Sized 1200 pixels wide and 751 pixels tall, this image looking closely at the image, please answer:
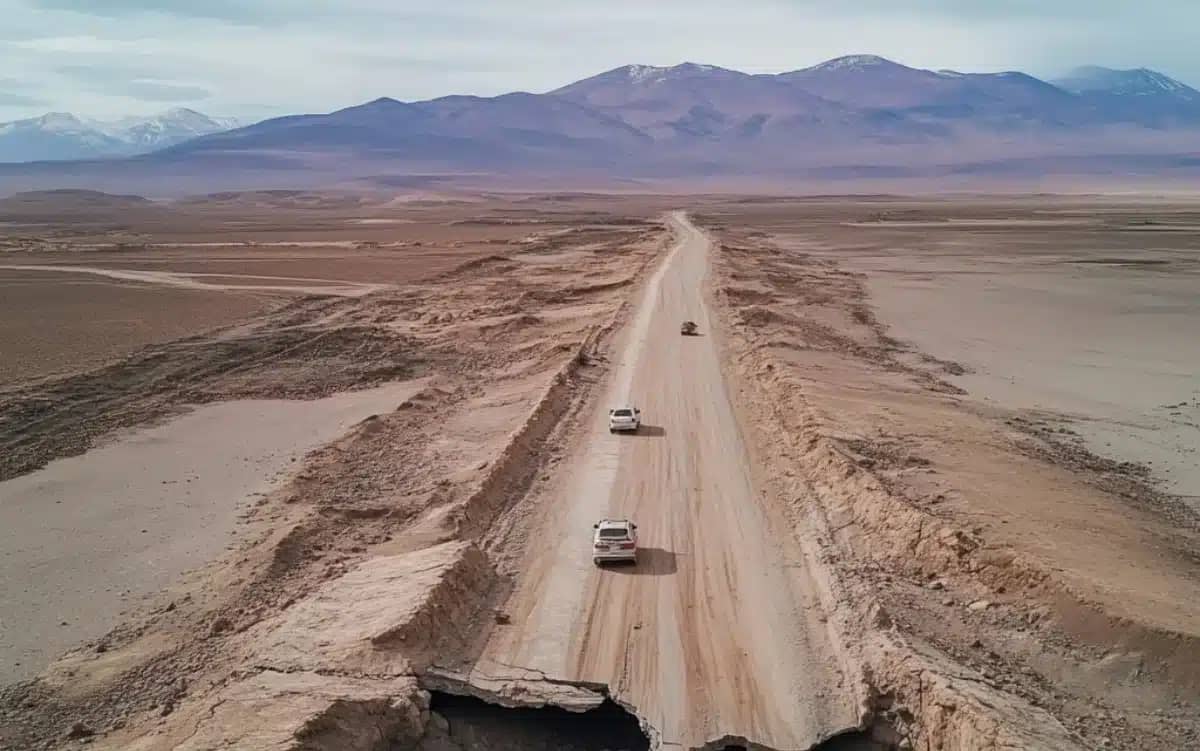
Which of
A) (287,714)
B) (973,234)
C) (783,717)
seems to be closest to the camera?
(287,714)

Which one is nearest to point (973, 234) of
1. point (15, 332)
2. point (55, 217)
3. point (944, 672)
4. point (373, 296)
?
point (373, 296)

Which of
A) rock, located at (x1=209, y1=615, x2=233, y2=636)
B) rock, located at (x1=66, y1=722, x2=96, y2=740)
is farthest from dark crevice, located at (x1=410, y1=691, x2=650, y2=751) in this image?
rock, located at (x1=66, y1=722, x2=96, y2=740)

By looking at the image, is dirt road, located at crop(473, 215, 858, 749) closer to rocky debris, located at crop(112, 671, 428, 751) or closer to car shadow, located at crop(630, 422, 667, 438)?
car shadow, located at crop(630, 422, 667, 438)

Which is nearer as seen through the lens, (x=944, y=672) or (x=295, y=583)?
(x=944, y=672)


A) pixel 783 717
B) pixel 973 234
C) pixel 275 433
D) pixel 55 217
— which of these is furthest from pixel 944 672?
pixel 55 217

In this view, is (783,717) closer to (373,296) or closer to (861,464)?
(861,464)

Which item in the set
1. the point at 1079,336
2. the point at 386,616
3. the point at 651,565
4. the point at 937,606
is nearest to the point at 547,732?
the point at 386,616

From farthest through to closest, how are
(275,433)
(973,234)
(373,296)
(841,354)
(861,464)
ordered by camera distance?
(973,234) → (373,296) → (841,354) → (275,433) → (861,464)
